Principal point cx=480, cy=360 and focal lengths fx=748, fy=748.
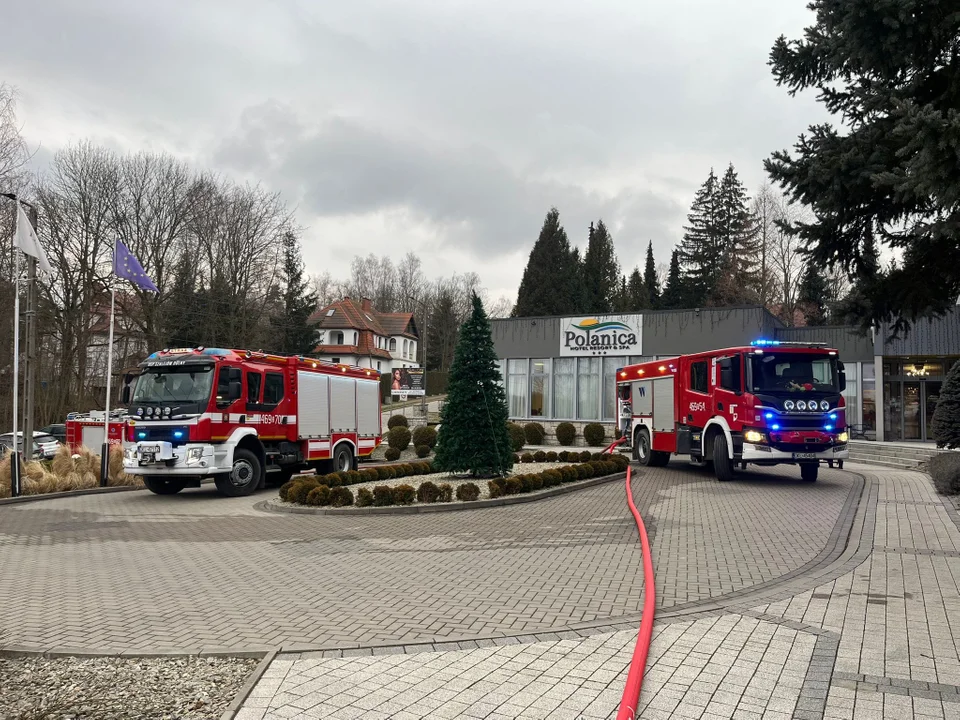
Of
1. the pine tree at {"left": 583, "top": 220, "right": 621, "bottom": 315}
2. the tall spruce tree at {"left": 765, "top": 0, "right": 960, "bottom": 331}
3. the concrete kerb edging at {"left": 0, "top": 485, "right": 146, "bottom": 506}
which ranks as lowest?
the concrete kerb edging at {"left": 0, "top": 485, "right": 146, "bottom": 506}

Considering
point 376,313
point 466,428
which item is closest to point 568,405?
point 466,428

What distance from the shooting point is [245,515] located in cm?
1296

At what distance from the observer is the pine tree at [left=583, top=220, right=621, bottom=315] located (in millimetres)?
74375

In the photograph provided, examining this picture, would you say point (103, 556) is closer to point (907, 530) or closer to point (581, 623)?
point (581, 623)

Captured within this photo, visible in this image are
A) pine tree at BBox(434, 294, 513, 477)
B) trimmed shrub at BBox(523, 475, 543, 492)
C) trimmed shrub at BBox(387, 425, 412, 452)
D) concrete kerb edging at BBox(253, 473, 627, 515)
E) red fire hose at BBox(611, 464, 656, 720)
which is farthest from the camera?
trimmed shrub at BBox(387, 425, 412, 452)

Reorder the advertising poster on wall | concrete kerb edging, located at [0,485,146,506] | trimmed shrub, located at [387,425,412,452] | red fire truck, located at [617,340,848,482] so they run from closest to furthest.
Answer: concrete kerb edging, located at [0,485,146,506], red fire truck, located at [617,340,848,482], trimmed shrub, located at [387,425,412,452], the advertising poster on wall

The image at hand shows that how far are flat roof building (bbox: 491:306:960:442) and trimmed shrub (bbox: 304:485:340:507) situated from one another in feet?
66.7

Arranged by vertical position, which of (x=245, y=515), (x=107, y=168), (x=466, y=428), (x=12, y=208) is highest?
(x=107, y=168)

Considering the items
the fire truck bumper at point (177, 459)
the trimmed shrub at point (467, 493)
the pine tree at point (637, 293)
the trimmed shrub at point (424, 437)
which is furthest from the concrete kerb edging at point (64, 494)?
the pine tree at point (637, 293)

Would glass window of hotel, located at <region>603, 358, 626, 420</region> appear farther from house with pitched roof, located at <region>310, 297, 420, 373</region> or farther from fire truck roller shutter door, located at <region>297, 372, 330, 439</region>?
house with pitched roof, located at <region>310, 297, 420, 373</region>

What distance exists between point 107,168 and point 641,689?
38.6 m

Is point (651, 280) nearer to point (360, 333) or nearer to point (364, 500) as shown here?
point (360, 333)

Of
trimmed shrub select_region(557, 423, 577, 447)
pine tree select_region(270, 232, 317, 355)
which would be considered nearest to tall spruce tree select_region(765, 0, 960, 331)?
trimmed shrub select_region(557, 423, 577, 447)

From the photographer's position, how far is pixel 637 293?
7956cm
